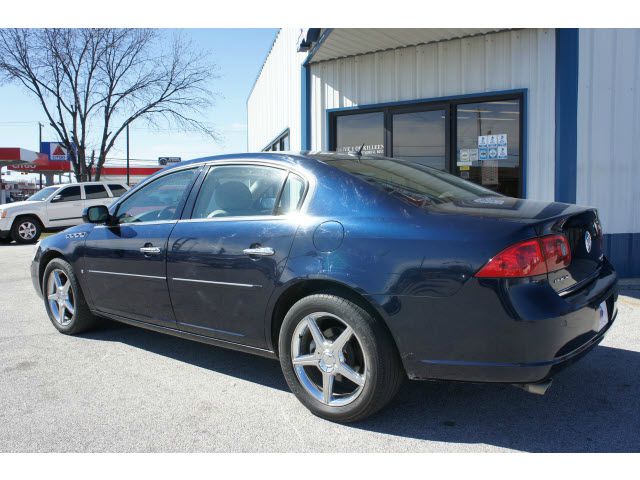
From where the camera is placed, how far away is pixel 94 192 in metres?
16.8

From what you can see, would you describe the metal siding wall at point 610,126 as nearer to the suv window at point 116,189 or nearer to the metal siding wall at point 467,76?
the metal siding wall at point 467,76

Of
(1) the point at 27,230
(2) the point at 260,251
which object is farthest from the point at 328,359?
(1) the point at 27,230

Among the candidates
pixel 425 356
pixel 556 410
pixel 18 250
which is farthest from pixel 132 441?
pixel 18 250

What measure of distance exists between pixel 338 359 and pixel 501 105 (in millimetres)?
5902

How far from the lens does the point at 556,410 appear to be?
3293 millimetres

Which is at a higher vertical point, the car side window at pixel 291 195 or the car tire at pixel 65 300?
the car side window at pixel 291 195

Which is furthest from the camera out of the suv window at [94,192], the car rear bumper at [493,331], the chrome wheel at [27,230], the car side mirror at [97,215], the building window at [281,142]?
the suv window at [94,192]

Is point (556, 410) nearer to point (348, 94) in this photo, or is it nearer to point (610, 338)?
point (610, 338)

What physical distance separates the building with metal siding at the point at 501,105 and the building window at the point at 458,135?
0.05ft

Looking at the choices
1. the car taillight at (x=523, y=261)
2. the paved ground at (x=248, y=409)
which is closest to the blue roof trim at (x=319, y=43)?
the paved ground at (x=248, y=409)

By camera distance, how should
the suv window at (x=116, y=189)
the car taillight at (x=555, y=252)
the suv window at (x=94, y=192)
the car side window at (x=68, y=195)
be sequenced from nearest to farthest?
the car taillight at (x=555, y=252)
the car side window at (x=68, y=195)
the suv window at (x=94, y=192)
the suv window at (x=116, y=189)

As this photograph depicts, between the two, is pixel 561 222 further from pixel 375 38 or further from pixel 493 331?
pixel 375 38

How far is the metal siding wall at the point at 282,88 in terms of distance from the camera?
1044 cm

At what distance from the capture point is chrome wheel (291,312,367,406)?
3.10m
